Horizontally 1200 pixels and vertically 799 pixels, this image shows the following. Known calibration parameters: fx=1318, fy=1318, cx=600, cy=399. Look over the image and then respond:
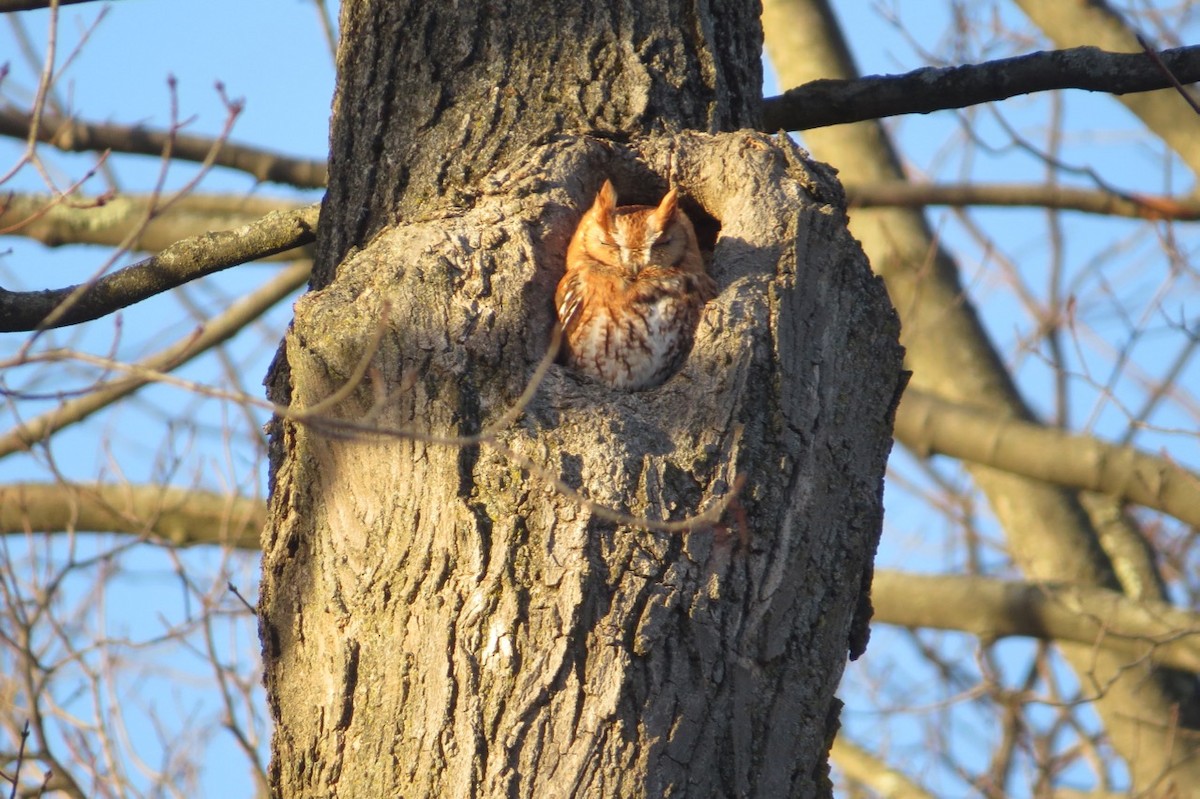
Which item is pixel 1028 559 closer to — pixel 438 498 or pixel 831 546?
pixel 831 546

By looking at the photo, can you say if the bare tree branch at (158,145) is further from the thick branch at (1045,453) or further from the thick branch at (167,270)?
the thick branch at (1045,453)

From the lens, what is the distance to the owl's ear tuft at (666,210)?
10.9ft

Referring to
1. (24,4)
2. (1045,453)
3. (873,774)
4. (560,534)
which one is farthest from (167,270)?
(873,774)

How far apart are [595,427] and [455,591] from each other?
41 cm

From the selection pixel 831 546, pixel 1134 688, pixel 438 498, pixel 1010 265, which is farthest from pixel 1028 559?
pixel 438 498

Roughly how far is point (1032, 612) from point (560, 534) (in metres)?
3.73

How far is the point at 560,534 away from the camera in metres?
2.39

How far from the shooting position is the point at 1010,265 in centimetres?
1001

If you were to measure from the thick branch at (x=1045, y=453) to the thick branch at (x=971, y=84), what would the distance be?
2280 mm

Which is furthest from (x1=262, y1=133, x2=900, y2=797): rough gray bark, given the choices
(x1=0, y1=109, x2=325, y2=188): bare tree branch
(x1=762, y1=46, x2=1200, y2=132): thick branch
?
(x1=0, y1=109, x2=325, y2=188): bare tree branch

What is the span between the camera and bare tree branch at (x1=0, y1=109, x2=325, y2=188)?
482cm

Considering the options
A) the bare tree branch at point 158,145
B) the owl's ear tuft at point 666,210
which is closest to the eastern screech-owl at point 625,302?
the owl's ear tuft at point 666,210

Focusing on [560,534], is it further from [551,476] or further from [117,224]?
[117,224]

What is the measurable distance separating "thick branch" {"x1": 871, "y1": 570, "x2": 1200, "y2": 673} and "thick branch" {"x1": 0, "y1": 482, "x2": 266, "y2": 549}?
2734mm
